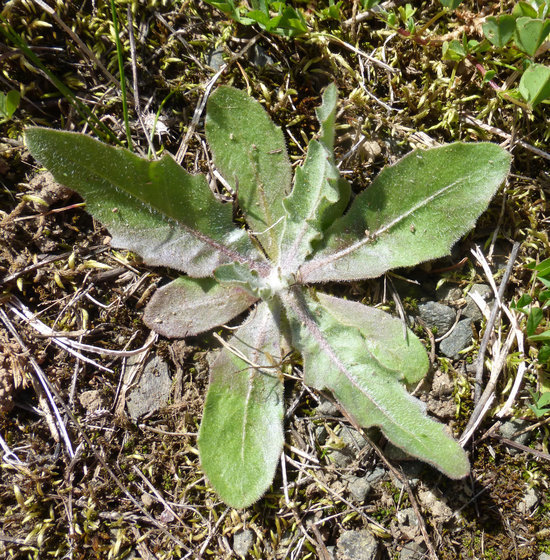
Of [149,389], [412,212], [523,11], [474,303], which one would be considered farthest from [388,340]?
[523,11]

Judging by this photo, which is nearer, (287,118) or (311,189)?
(311,189)

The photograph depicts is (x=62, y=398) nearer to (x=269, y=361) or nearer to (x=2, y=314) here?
(x=2, y=314)

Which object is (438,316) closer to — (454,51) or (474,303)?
(474,303)

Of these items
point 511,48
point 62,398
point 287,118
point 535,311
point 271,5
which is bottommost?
point 62,398

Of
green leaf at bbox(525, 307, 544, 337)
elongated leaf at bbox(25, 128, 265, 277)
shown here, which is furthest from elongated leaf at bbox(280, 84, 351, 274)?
green leaf at bbox(525, 307, 544, 337)

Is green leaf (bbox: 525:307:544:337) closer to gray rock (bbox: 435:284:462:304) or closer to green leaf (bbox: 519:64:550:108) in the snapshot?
gray rock (bbox: 435:284:462:304)

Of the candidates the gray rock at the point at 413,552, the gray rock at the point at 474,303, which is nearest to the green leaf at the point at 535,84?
the gray rock at the point at 474,303

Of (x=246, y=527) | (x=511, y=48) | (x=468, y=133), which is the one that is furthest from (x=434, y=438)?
(x=511, y=48)
